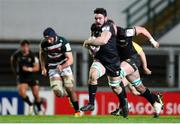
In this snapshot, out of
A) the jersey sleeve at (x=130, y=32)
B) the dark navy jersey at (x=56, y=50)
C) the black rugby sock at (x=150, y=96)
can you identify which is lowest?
the black rugby sock at (x=150, y=96)

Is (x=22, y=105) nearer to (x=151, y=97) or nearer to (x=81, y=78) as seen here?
(x=81, y=78)

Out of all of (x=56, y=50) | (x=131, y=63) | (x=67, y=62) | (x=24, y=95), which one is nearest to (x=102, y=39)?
(x=131, y=63)

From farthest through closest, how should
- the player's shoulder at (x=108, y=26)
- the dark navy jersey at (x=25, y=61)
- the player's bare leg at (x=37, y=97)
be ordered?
the dark navy jersey at (x=25, y=61) → the player's bare leg at (x=37, y=97) → the player's shoulder at (x=108, y=26)

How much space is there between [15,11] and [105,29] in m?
11.3

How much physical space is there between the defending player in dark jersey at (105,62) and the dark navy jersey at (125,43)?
0.34 m

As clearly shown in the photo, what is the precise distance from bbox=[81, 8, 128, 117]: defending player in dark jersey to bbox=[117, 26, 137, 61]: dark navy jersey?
34 centimetres

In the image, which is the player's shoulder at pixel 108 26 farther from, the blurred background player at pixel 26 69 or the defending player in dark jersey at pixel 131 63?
the blurred background player at pixel 26 69

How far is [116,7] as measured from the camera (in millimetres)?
28078

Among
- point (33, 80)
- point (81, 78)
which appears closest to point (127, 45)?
point (33, 80)

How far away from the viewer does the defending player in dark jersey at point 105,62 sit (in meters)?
16.9

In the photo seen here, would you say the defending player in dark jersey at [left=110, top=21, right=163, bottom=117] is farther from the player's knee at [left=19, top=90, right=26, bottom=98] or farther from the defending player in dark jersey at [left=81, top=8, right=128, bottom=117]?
the player's knee at [left=19, top=90, right=26, bottom=98]

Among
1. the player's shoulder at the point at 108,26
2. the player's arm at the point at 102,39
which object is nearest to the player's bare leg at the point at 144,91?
the player's shoulder at the point at 108,26

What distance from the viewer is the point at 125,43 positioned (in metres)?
18.0

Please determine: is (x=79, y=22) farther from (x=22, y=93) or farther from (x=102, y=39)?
(x=102, y=39)
